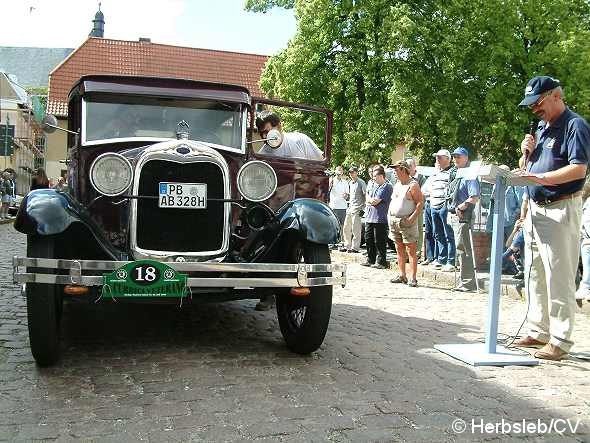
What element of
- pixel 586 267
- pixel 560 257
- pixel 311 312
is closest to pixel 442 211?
pixel 586 267

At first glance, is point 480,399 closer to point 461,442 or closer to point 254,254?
point 461,442

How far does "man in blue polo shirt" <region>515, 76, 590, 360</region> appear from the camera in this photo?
474cm

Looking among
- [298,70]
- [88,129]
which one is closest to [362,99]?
[298,70]

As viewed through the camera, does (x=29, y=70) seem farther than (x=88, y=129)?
Yes

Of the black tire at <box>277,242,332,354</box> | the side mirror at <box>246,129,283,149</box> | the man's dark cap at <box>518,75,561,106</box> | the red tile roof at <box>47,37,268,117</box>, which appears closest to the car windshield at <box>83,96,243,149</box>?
the side mirror at <box>246,129,283,149</box>

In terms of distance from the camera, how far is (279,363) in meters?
4.58

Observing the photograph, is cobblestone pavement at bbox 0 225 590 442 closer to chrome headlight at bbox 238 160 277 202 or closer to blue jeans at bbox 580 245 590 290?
chrome headlight at bbox 238 160 277 202

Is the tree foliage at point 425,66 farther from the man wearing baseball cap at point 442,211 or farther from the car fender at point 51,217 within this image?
the car fender at point 51,217

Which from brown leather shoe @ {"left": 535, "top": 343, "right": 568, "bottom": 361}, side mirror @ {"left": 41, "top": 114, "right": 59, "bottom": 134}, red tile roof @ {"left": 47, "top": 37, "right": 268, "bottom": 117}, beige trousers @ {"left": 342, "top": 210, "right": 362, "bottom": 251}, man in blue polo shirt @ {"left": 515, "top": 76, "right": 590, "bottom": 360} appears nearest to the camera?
man in blue polo shirt @ {"left": 515, "top": 76, "right": 590, "bottom": 360}

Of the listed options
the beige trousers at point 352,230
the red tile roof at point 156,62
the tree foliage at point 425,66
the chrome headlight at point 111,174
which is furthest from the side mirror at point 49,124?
the red tile roof at point 156,62

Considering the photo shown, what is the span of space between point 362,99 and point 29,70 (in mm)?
73471

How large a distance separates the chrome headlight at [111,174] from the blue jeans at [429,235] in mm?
7314

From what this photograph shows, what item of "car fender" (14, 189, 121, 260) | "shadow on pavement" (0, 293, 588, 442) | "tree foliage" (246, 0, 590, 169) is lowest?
"shadow on pavement" (0, 293, 588, 442)

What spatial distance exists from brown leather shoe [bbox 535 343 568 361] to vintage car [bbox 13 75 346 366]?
1.70m
